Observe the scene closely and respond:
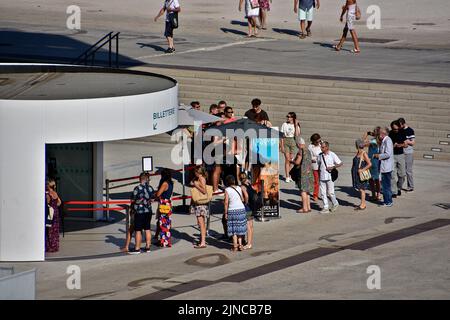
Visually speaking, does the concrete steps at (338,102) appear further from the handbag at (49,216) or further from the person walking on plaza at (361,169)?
the handbag at (49,216)

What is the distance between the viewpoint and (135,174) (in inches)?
1059

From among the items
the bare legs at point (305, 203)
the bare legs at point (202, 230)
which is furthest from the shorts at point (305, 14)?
the bare legs at point (202, 230)

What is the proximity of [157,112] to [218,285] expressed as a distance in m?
4.50

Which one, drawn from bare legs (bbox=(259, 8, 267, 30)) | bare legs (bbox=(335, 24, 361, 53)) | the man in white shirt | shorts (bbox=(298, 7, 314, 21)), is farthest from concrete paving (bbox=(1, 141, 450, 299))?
bare legs (bbox=(259, 8, 267, 30))

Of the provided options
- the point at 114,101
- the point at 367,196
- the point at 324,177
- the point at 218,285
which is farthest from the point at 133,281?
the point at 367,196

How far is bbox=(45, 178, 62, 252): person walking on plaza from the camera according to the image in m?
20.8

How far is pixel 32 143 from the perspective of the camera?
2023cm

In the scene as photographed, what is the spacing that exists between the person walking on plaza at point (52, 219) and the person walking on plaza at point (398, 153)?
6.97 m

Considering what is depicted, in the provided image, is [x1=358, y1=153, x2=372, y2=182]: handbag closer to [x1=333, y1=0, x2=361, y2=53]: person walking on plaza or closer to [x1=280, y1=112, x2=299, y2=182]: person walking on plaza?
[x1=280, y1=112, x2=299, y2=182]: person walking on plaza

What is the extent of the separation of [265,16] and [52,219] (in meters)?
20.7

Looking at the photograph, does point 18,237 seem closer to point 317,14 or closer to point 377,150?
point 377,150

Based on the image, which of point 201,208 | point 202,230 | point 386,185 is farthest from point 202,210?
point 386,185

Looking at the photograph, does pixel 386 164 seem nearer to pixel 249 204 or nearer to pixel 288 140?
pixel 288 140

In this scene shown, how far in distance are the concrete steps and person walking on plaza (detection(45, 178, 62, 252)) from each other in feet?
31.7
